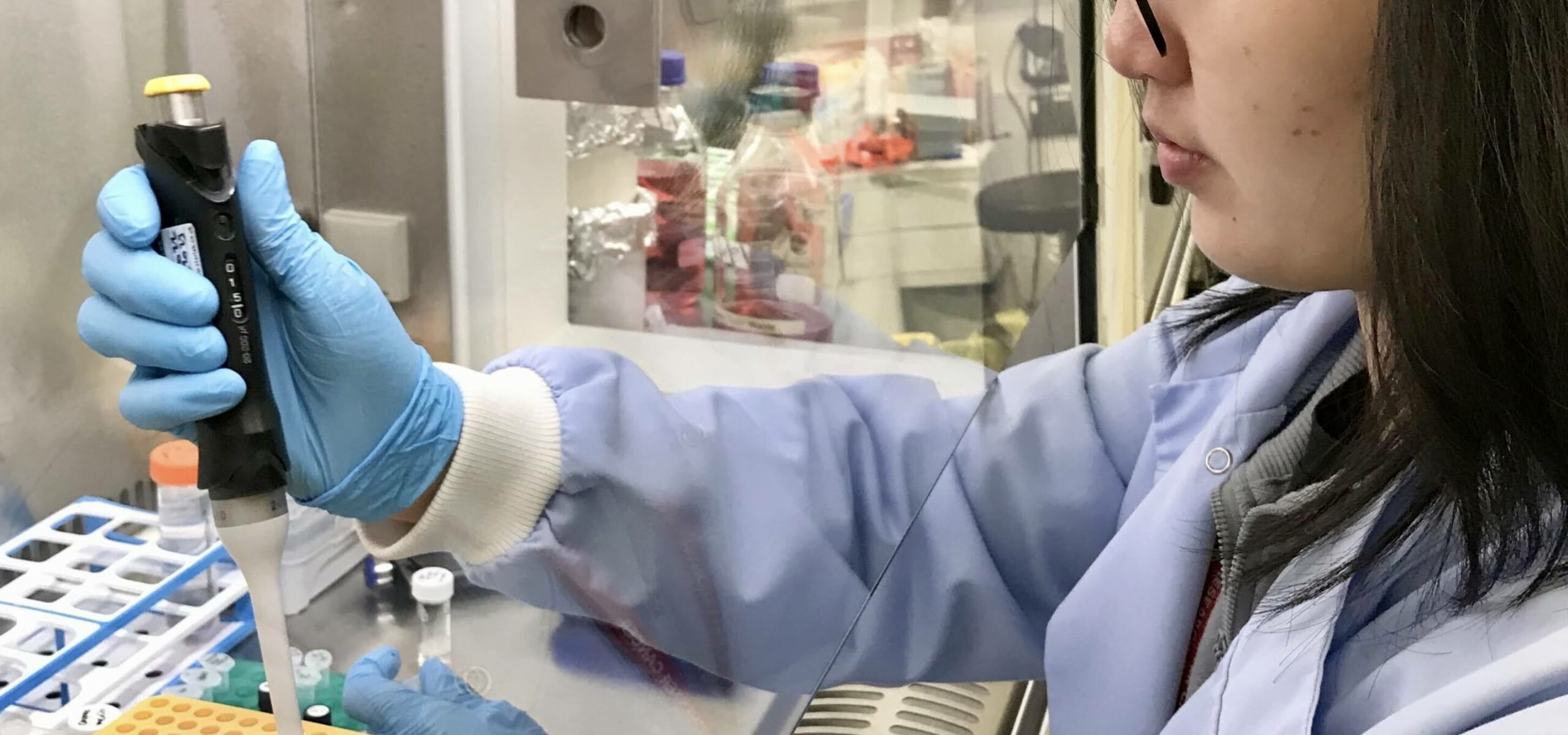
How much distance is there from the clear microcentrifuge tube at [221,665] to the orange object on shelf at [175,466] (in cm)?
12

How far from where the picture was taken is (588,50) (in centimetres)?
85

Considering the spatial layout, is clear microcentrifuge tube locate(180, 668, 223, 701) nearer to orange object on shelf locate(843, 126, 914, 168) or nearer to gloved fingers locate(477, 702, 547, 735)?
gloved fingers locate(477, 702, 547, 735)

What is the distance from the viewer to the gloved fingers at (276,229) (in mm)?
635

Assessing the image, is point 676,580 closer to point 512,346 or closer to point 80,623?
point 512,346

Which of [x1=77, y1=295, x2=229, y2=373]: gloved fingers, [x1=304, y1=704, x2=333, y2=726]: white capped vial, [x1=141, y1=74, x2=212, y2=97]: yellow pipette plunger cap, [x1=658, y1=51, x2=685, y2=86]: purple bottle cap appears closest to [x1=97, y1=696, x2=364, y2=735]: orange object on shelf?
[x1=304, y1=704, x2=333, y2=726]: white capped vial

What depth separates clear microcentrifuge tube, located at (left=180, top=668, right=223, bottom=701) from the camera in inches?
31.3

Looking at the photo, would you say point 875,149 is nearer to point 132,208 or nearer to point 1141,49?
point 1141,49

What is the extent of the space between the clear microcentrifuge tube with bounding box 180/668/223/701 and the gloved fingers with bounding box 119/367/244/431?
0.88 feet

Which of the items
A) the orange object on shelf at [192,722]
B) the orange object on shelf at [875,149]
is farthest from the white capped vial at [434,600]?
the orange object on shelf at [875,149]

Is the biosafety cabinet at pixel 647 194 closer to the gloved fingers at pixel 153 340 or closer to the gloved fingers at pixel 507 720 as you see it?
the gloved fingers at pixel 507 720

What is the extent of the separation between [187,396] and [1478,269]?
0.59 m

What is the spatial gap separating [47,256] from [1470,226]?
2.91ft

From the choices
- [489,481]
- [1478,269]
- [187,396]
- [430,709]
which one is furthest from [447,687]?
[1478,269]

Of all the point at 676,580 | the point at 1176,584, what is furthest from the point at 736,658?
the point at 1176,584
